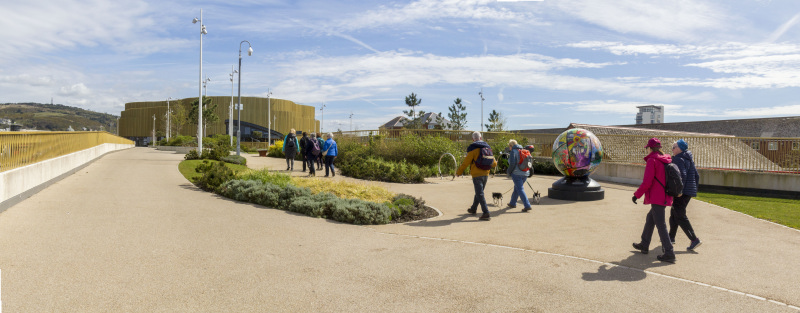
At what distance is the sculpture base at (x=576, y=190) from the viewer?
1257cm

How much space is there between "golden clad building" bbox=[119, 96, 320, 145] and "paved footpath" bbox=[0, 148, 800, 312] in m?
89.4

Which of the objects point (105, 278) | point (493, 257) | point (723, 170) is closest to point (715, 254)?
point (493, 257)

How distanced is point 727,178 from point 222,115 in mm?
95824

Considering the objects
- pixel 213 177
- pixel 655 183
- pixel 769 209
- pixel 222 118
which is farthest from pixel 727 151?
pixel 222 118

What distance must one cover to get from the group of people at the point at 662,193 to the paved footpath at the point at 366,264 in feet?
0.74

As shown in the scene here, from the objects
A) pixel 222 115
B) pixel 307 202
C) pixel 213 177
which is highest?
pixel 222 115

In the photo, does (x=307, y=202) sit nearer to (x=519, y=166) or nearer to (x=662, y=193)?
(x=519, y=166)

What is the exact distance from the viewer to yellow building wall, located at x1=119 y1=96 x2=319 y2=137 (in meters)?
99.1

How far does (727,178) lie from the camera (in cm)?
1738

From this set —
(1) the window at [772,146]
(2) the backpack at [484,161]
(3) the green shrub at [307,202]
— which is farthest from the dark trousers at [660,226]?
(1) the window at [772,146]

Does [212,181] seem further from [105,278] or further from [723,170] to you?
[723,170]

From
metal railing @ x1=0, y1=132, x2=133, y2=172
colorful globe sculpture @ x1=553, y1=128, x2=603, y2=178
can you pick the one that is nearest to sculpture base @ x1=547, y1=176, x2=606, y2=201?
colorful globe sculpture @ x1=553, y1=128, x2=603, y2=178

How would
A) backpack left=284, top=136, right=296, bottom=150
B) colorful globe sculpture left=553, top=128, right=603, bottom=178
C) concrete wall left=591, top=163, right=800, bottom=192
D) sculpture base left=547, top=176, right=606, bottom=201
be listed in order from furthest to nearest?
backpack left=284, top=136, right=296, bottom=150 → concrete wall left=591, top=163, right=800, bottom=192 → colorful globe sculpture left=553, top=128, right=603, bottom=178 → sculpture base left=547, top=176, right=606, bottom=201

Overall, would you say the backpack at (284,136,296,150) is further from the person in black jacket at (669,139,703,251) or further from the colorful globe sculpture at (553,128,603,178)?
the person in black jacket at (669,139,703,251)
